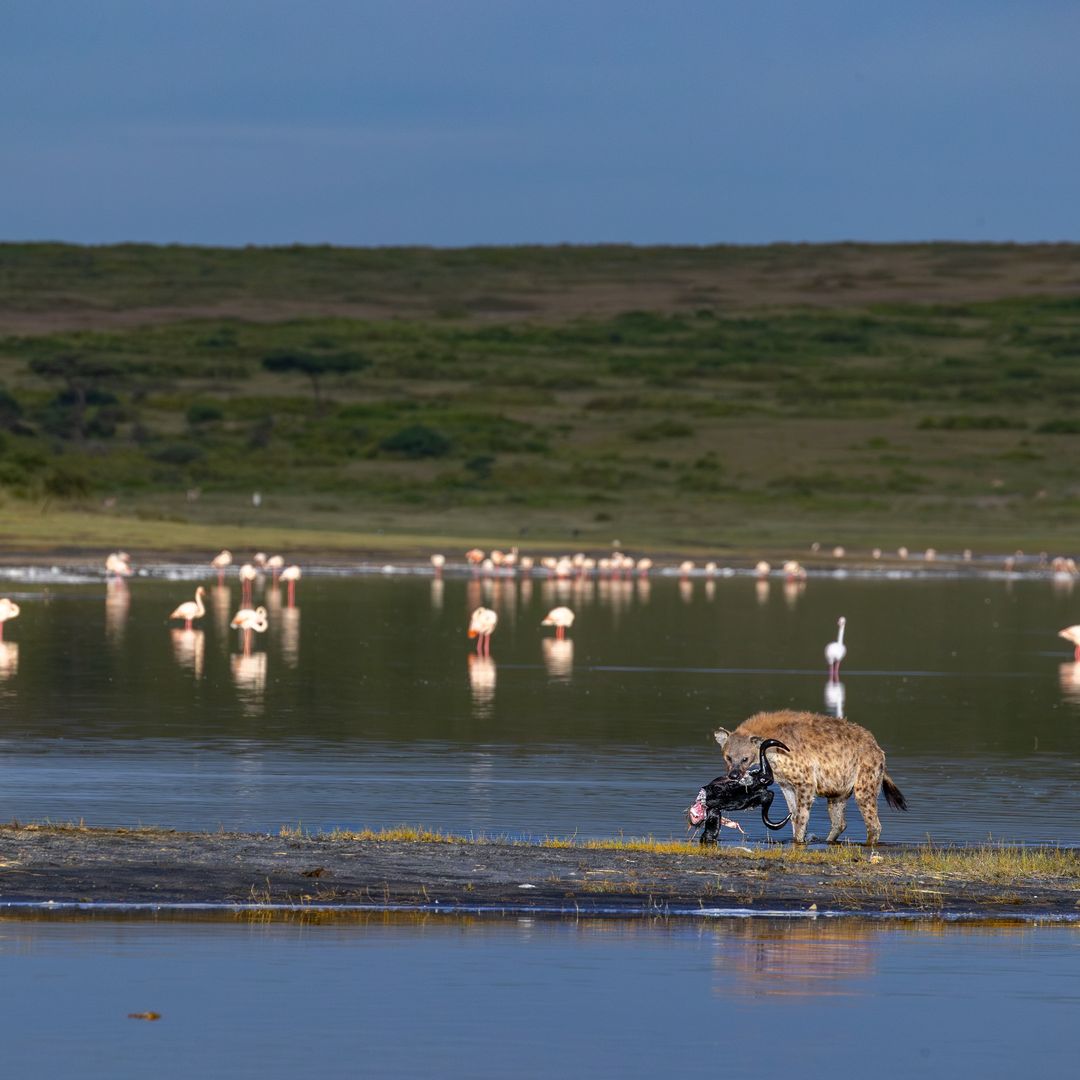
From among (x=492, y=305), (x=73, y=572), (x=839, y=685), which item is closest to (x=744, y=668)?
(x=839, y=685)

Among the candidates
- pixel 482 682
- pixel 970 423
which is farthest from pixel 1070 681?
pixel 970 423

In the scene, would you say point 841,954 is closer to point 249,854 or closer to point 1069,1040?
point 1069,1040

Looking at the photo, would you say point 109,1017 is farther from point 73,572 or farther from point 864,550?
point 864,550

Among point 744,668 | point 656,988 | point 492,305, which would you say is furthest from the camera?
point 492,305

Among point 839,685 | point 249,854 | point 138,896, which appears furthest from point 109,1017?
point 839,685

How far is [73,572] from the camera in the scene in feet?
168

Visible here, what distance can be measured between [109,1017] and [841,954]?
3667 mm

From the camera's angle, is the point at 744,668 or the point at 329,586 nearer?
the point at 744,668

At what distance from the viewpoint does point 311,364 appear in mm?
117500

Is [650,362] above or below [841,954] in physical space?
above

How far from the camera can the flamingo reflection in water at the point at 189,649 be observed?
28.8m

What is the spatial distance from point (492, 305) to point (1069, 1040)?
136m

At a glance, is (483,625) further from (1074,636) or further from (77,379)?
(77,379)

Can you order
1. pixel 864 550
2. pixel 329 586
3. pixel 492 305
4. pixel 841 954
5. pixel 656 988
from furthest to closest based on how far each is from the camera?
pixel 492 305 → pixel 864 550 → pixel 329 586 → pixel 841 954 → pixel 656 988
